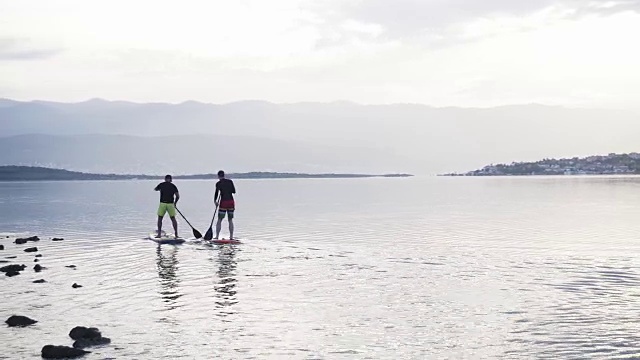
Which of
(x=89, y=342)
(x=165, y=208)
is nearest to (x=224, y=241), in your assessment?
(x=165, y=208)

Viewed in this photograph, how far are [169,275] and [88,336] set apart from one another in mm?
9081

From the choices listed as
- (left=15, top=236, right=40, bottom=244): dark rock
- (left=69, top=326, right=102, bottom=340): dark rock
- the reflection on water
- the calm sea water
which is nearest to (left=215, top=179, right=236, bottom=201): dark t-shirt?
the calm sea water

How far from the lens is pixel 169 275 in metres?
24.3

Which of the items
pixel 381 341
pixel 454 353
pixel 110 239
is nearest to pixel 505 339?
pixel 454 353

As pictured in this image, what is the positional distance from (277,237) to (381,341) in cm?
2426

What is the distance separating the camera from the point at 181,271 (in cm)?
2527

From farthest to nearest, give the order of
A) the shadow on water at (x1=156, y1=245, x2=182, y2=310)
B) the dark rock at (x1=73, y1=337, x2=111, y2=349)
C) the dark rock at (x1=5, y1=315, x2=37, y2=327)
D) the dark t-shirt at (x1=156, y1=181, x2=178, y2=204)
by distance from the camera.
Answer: the dark t-shirt at (x1=156, y1=181, x2=178, y2=204)
the shadow on water at (x1=156, y1=245, x2=182, y2=310)
the dark rock at (x1=5, y1=315, x2=37, y2=327)
the dark rock at (x1=73, y1=337, x2=111, y2=349)

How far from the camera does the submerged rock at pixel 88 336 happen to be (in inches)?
591

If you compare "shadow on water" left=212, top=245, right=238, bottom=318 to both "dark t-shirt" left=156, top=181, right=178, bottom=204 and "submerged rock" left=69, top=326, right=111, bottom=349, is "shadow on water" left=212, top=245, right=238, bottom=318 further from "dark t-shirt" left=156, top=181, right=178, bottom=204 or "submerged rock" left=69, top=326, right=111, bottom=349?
"dark t-shirt" left=156, top=181, right=178, bottom=204

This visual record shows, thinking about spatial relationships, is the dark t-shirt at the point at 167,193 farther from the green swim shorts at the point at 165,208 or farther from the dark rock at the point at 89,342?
the dark rock at the point at 89,342

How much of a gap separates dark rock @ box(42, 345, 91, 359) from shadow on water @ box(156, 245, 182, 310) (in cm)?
450

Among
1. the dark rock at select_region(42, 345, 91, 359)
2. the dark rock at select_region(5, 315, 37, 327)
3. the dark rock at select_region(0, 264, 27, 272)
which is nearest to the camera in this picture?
the dark rock at select_region(42, 345, 91, 359)

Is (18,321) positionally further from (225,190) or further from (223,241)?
(225,190)

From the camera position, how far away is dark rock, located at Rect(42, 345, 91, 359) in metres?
14.0
